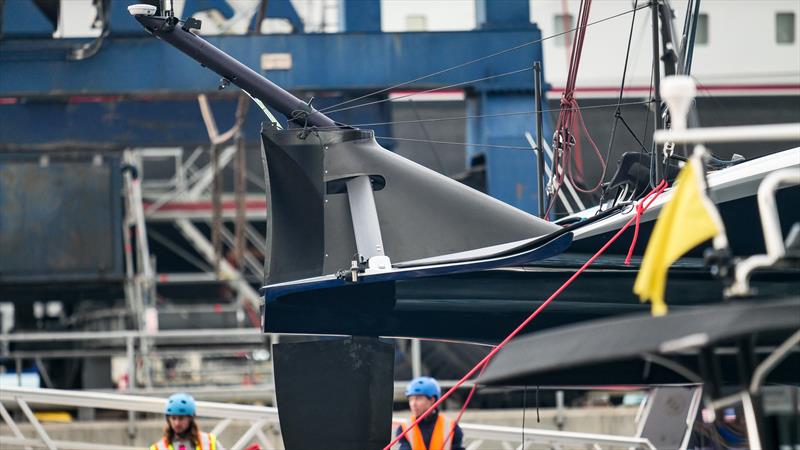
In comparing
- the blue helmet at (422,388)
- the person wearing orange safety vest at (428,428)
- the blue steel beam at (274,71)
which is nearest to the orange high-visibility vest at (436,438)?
the person wearing orange safety vest at (428,428)

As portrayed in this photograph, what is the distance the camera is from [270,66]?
15016 mm

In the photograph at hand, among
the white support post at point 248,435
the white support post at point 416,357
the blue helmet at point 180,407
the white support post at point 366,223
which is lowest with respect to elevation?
the white support post at point 248,435

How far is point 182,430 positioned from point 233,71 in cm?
251

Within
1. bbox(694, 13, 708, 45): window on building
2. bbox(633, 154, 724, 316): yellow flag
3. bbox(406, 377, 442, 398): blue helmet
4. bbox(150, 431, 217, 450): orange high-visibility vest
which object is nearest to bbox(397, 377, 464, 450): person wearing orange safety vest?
bbox(406, 377, 442, 398): blue helmet

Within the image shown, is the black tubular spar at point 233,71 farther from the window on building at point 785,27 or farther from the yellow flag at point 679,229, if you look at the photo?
the window on building at point 785,27

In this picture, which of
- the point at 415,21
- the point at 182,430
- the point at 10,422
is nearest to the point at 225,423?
the point at 10,422

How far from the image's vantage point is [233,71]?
31.9 ft

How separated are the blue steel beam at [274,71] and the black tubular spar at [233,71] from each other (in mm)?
5201

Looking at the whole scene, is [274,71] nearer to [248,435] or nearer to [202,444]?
[248,435]

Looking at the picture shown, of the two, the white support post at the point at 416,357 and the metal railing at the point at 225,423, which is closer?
the metal railing at the point at 225,423

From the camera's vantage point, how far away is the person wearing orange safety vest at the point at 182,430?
32.7 feet

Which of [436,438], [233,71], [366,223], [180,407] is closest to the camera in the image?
[366,223]

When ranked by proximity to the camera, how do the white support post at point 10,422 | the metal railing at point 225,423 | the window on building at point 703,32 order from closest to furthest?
the metal railing at point 225,423 < the white support post at point 10,422 < the window on building at point 703,32

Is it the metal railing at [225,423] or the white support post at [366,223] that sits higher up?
the white support post at [366,223]
